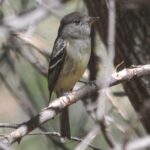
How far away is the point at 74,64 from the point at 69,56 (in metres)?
0.13

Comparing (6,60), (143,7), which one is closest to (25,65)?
(6,60)

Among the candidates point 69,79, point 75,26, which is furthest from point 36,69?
point 69,79

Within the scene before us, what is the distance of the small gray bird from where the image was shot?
14.3 feet

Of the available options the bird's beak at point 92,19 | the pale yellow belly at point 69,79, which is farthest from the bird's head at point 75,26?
the pale yellow belly at point 69,79

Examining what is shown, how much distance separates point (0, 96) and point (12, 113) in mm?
564

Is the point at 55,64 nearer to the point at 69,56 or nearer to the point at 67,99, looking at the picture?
the point at 69,56

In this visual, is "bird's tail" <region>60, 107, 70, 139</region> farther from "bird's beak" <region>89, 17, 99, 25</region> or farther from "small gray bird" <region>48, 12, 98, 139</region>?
"bird's beak" <region>89, 17, 99, 25</region>

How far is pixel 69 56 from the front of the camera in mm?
4488

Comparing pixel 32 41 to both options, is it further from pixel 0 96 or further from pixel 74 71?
pixel 0 96

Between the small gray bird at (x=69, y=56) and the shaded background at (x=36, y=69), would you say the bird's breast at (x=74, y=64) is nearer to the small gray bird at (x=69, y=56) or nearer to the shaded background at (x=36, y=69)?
the small gray bird at (x=69, y=56)

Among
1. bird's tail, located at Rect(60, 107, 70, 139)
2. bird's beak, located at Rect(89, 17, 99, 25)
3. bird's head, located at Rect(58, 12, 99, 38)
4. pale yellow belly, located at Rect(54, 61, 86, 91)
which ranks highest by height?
bird's beak, located at Rect(89, 17, 99, 25)

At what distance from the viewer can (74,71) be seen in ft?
14.3

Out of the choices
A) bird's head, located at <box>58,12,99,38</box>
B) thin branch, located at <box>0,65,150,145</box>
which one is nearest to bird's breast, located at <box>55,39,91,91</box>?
bird's head, located at <box>58,12,99,38</box>

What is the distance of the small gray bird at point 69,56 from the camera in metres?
4.36
